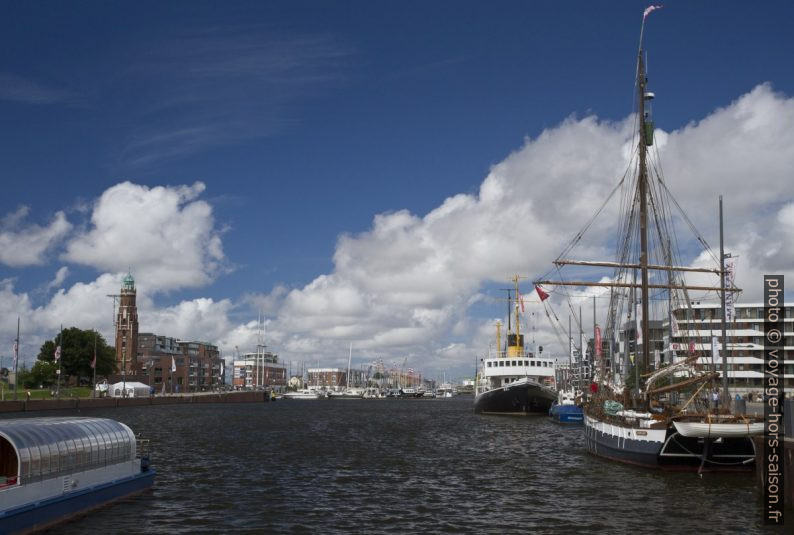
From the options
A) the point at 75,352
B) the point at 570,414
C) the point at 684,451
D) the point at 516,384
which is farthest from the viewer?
the point at 75,352

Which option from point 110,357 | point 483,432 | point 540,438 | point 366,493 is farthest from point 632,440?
point 110,357

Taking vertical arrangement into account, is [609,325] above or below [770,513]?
above

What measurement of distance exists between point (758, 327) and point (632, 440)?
4378 inches

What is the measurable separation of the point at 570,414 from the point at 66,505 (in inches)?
3178

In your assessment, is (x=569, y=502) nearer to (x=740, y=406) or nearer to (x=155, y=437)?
(x=740, y=406)

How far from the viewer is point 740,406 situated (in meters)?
51.3

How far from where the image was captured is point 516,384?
384 feet

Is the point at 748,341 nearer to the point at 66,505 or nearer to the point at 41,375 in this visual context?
the point at 66,505

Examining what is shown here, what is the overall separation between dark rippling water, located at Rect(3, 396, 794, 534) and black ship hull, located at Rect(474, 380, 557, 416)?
2067 inches

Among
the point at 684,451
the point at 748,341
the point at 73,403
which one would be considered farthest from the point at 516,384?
the point at 73,403

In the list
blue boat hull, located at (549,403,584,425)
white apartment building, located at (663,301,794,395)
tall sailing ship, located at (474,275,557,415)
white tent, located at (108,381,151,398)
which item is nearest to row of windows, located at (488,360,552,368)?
tall sailing ship, located at (474,275,557,415)

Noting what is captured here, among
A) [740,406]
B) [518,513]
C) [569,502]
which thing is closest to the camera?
[518,513]

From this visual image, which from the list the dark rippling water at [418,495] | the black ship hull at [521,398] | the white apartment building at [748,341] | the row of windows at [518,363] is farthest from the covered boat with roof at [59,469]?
the white apartment building at [748,341]

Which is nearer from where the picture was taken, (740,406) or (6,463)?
(6,463)
